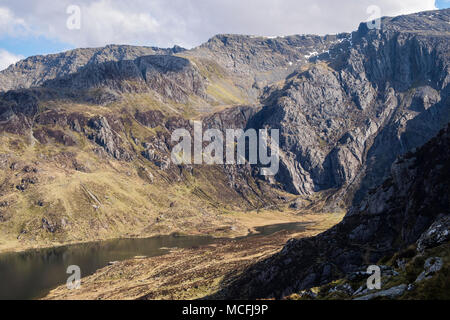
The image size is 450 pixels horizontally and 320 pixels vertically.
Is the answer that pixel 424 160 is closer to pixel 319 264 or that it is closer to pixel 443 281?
pixel 319 264

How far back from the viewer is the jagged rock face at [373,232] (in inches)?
2395

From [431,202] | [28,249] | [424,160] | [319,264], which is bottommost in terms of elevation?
[28,249]

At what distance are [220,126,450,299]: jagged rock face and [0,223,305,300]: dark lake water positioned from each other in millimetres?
76756

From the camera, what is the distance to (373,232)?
72.1 meters

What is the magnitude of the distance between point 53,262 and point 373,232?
5728 inches

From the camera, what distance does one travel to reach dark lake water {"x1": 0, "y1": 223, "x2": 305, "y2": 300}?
11588 centimetres

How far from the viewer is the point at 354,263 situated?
66500 mm
